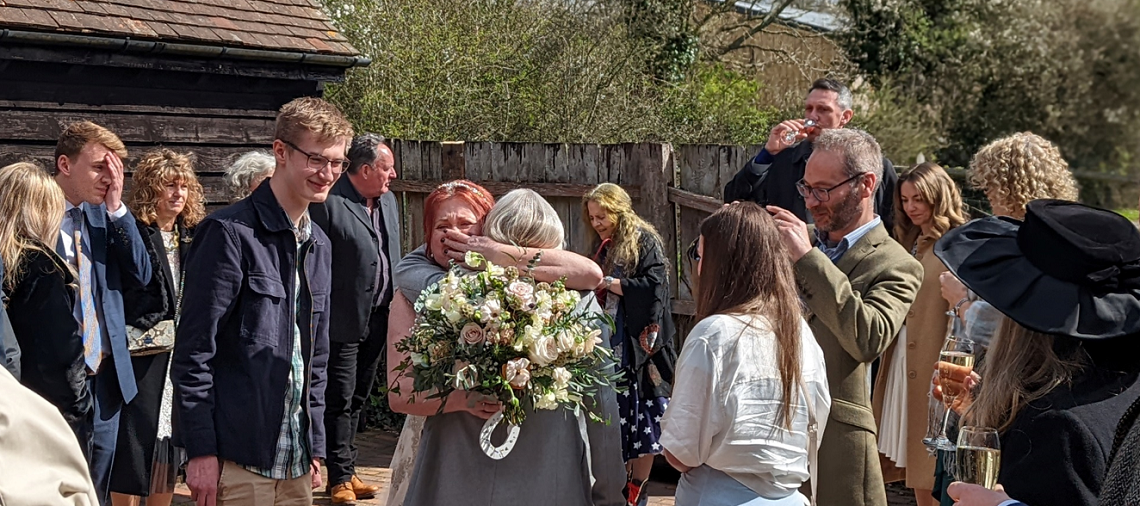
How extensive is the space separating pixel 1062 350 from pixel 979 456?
0.31 metres

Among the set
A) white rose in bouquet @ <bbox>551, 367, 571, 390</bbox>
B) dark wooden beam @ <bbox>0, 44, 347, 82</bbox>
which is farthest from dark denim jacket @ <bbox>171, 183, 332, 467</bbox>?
dark wooden beam @ <bbox>0, 44, 347, 82</bbox>

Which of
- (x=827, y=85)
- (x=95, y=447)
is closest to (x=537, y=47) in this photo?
(x=827, y=85)

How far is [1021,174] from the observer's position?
4.70m

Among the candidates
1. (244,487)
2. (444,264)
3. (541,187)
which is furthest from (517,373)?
(541,187)

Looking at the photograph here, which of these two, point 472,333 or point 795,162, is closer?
point 472,333

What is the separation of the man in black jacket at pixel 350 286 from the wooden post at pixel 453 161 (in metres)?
1.88

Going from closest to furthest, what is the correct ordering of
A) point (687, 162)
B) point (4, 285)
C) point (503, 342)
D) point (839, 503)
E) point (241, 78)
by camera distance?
point (503, 342) < point (839, 503) < point (4, 285) < point (687, 162) < point (241, 78)

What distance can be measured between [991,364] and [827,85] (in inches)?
156

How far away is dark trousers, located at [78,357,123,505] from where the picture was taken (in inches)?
204

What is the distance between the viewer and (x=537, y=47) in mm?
14734

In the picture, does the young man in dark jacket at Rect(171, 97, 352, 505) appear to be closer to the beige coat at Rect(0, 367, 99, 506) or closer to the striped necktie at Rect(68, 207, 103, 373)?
the striped necktie at Rect(68, 207, 103, 373)

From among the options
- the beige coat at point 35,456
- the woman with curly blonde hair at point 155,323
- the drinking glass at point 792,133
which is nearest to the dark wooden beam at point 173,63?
the woman with curly blonde hair at point 155,323

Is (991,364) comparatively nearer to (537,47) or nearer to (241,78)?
(241,78)

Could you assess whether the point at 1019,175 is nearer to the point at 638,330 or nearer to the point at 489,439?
the point at 489,439
